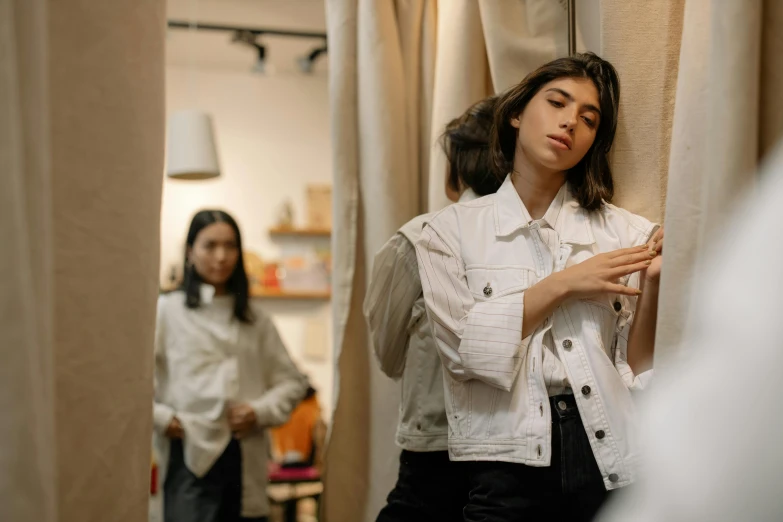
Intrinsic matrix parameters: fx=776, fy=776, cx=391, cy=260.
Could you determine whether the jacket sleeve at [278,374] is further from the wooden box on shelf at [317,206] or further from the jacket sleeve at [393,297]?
the wooden box on shelf at [317,206]

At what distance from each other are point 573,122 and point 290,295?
299 centimetres

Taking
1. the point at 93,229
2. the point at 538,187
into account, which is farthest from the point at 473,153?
the point at 93,229

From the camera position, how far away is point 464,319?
813 millimetres

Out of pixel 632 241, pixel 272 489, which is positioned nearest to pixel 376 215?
pixel 632 241

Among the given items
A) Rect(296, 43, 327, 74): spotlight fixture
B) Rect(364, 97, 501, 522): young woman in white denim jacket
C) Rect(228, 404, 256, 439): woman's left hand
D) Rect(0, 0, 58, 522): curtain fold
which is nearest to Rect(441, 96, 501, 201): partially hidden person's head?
Rect(364, 97, 501, 522): young woman in white denim jacket

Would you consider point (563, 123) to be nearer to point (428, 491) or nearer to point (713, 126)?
point (713, 126)

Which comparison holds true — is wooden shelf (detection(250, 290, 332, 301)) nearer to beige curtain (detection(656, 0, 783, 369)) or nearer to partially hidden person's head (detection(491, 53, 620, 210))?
partially hidden person's head (detection(491, 53, 620, 210))

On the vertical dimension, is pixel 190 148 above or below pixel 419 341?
above

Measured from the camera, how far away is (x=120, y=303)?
2.50 feet

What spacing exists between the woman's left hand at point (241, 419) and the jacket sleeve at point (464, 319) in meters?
0.97

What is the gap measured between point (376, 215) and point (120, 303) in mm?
569

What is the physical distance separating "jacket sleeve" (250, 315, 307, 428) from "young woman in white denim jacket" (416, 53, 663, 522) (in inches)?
41.7

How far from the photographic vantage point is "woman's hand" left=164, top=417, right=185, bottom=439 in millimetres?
1628

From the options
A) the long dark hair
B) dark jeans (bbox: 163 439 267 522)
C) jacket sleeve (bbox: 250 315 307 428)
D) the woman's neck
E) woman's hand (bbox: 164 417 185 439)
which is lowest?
dark jeans (bbox: 163 439 267 522)
